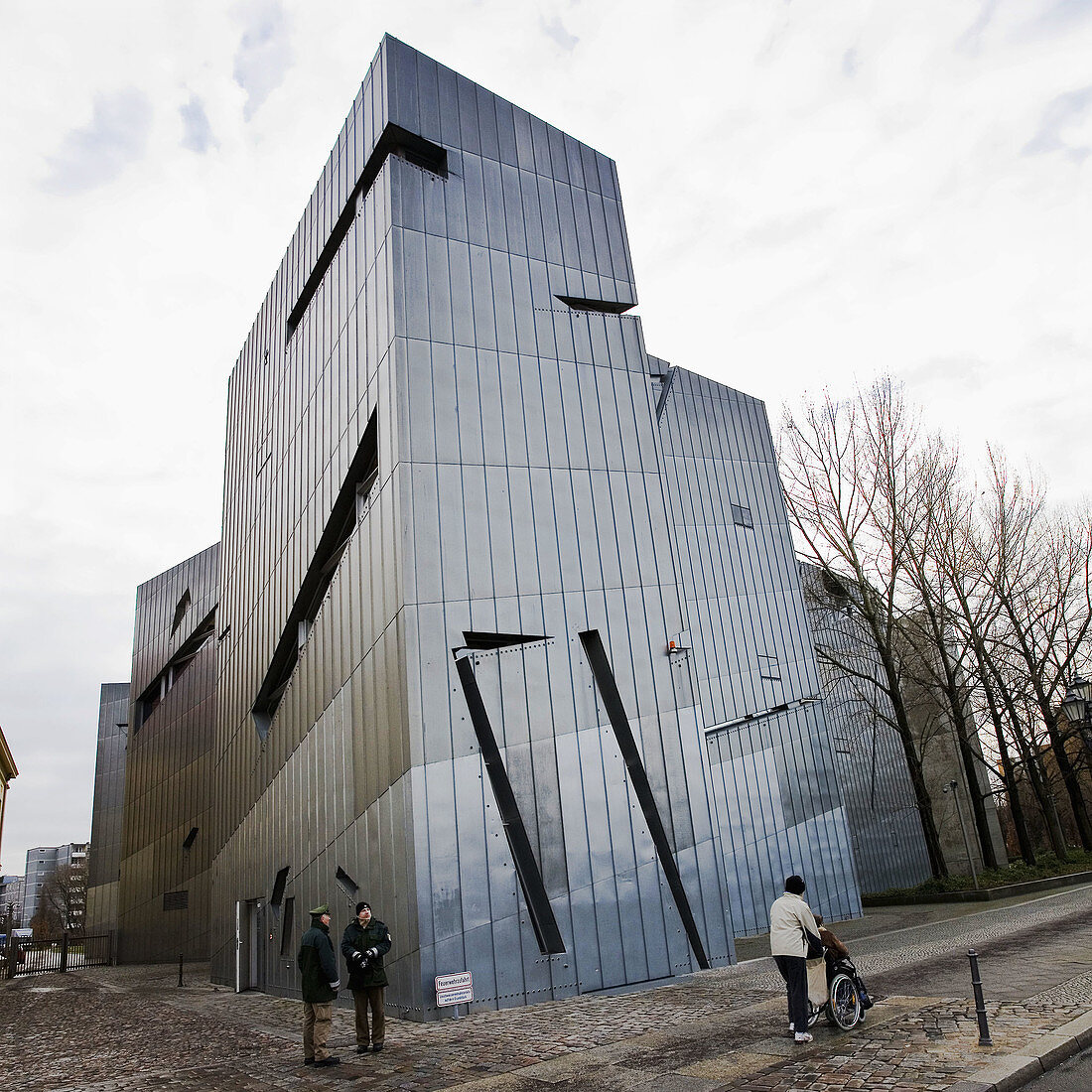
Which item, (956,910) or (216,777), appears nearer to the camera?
(956,910)

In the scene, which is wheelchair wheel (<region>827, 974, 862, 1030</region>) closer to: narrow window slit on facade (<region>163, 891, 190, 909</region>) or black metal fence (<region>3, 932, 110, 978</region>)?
narrow window slit on facade (<region>163, 891, 190, 909</region>)

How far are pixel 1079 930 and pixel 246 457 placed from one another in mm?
23700

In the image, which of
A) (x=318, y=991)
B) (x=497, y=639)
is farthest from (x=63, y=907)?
(x=318, y=991)

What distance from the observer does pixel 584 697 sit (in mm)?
13906

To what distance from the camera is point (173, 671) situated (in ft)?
136

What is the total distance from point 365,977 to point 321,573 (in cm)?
1118

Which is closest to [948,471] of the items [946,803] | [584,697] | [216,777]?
[946,803]

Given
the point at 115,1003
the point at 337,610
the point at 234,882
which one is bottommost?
the point at 115,1003

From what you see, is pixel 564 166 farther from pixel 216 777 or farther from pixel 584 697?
pixel 216 777

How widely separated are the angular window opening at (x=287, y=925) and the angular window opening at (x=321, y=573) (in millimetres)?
4847

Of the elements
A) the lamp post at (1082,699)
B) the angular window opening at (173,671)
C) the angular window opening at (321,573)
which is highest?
the angular window opening at (173,671)

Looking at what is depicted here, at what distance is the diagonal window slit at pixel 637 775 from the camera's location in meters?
13.4

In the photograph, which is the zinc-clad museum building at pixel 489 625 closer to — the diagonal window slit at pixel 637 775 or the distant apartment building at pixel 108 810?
the diagonal window slit at pixel 637 775

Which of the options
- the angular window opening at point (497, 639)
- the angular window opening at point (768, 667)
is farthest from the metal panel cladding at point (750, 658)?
the angular window opening at point (497, 639)
